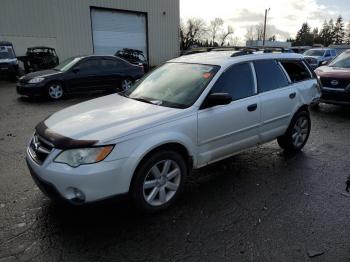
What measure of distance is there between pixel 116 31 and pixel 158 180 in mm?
22726

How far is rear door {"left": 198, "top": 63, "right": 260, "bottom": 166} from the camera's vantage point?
3832 mm

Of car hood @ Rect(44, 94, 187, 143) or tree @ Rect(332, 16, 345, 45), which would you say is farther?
Answer: tree @ Rect(332, 16, 345, 45)

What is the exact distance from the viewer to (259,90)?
4516mm

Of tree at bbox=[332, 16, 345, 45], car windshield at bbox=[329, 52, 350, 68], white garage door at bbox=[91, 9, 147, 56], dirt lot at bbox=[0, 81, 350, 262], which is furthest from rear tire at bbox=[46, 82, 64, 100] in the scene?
tree at bbox=[332, 16, 345, 45]

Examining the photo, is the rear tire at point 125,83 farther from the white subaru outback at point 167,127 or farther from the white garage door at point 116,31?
the white garage door at point 116,31

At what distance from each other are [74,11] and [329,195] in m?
22.1

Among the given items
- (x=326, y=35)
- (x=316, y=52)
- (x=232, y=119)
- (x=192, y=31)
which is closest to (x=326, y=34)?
(x=326, y=35)

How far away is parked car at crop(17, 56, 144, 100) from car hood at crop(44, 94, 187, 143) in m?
7.02

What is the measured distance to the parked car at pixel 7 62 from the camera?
15141 mm

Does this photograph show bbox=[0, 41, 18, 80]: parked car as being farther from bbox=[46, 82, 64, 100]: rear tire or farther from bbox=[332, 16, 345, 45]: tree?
bbox=[332, 16, 345, 45]: tree

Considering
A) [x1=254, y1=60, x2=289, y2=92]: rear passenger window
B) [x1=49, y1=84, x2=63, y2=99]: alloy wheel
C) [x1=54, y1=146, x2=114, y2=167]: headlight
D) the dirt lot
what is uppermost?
[x1=254, y1=60, x2=289, y2=92]: rear passenger window

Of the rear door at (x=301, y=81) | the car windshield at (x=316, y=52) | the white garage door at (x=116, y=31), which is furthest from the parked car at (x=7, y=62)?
the car windshield at (x=316, y=52)

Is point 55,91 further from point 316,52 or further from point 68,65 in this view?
point 316,52

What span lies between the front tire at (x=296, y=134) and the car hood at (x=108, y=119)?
2.46m
